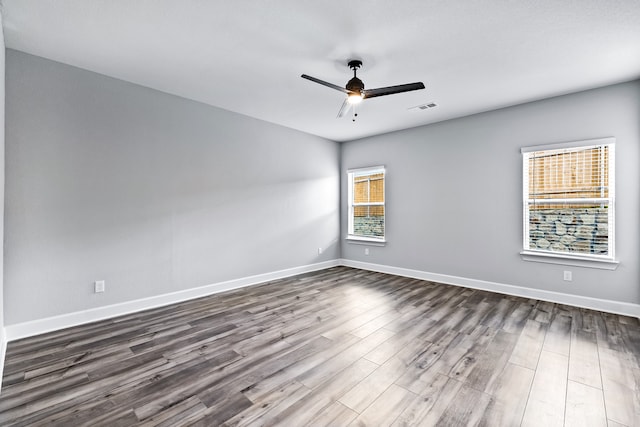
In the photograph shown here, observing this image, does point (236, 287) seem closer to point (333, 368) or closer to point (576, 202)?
point (333, 368)

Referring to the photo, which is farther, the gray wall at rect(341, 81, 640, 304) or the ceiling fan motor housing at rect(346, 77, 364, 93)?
the gray wall at rect(341, 81, 640, 304)

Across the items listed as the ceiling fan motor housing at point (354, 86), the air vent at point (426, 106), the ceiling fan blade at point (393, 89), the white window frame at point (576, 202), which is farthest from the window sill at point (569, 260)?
the ceiling fan motor housing at point (354, 86)

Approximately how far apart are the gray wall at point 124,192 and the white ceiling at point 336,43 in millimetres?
364

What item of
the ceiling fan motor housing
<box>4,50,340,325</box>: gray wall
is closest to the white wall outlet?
<box>4,50,340,325</box>: gray wall

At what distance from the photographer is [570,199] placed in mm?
3691

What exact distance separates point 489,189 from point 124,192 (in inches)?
198

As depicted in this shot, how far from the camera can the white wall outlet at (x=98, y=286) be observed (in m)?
3.18

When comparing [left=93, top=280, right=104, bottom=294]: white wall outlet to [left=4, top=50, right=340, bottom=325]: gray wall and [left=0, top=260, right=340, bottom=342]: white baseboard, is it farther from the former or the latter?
[left=0, top=260, right=340, bottom=342]: white baseboard

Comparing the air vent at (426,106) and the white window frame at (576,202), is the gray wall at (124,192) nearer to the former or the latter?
the air vent at (426,106)

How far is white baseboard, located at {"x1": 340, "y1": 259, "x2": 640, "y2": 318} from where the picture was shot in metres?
3.37

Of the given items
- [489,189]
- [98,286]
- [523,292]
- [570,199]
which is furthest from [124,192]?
[570,199]

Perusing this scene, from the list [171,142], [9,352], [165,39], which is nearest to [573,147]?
[165,39]

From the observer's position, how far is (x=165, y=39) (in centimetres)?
256

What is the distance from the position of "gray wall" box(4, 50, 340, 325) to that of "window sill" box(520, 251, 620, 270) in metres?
3.81
